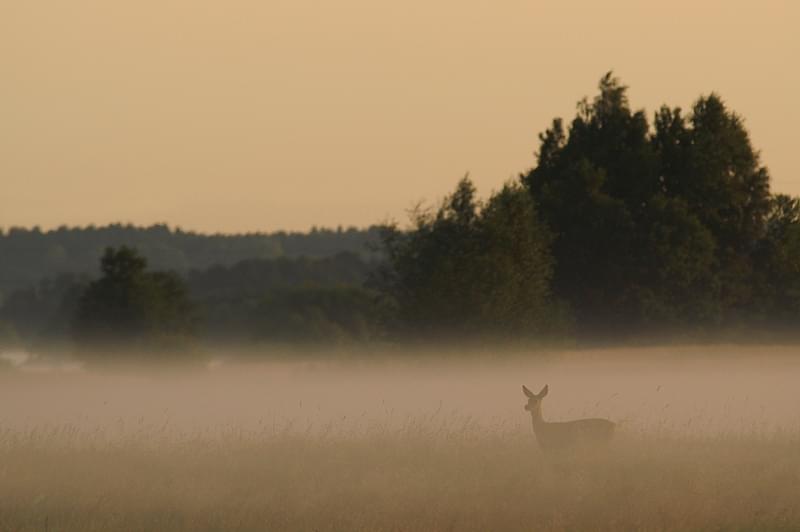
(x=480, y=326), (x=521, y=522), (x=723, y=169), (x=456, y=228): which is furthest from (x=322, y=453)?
(x=723, y=169)

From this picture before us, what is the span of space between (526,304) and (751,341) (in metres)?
15.3

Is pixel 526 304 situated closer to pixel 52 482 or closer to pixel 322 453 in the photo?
pixel 322 453

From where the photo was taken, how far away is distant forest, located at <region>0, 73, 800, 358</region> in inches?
2048

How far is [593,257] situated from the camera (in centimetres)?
6500

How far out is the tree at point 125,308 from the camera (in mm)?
89438

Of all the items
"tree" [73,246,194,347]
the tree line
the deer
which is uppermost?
the tree line

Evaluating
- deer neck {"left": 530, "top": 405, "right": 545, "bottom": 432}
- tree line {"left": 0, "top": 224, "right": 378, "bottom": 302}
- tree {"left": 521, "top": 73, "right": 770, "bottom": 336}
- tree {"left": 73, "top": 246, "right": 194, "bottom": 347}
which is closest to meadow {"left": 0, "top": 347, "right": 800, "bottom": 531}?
deer neck {"left": 530, "top": 405, "right": 545, "bottom": 432}

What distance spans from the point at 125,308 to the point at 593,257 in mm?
35405

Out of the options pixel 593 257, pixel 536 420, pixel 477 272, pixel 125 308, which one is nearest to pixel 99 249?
pixel 125 308

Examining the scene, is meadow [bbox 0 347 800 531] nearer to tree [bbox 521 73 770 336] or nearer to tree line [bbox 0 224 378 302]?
tree [bbox 521 73 770 336]

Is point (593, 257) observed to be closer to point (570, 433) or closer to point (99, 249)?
point (570, 433)

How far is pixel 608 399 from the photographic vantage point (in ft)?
137

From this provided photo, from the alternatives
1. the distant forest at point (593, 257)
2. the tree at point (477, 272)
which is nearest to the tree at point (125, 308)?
the distant forest at point (593, 257)

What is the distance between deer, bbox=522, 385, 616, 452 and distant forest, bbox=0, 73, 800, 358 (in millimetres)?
29022
